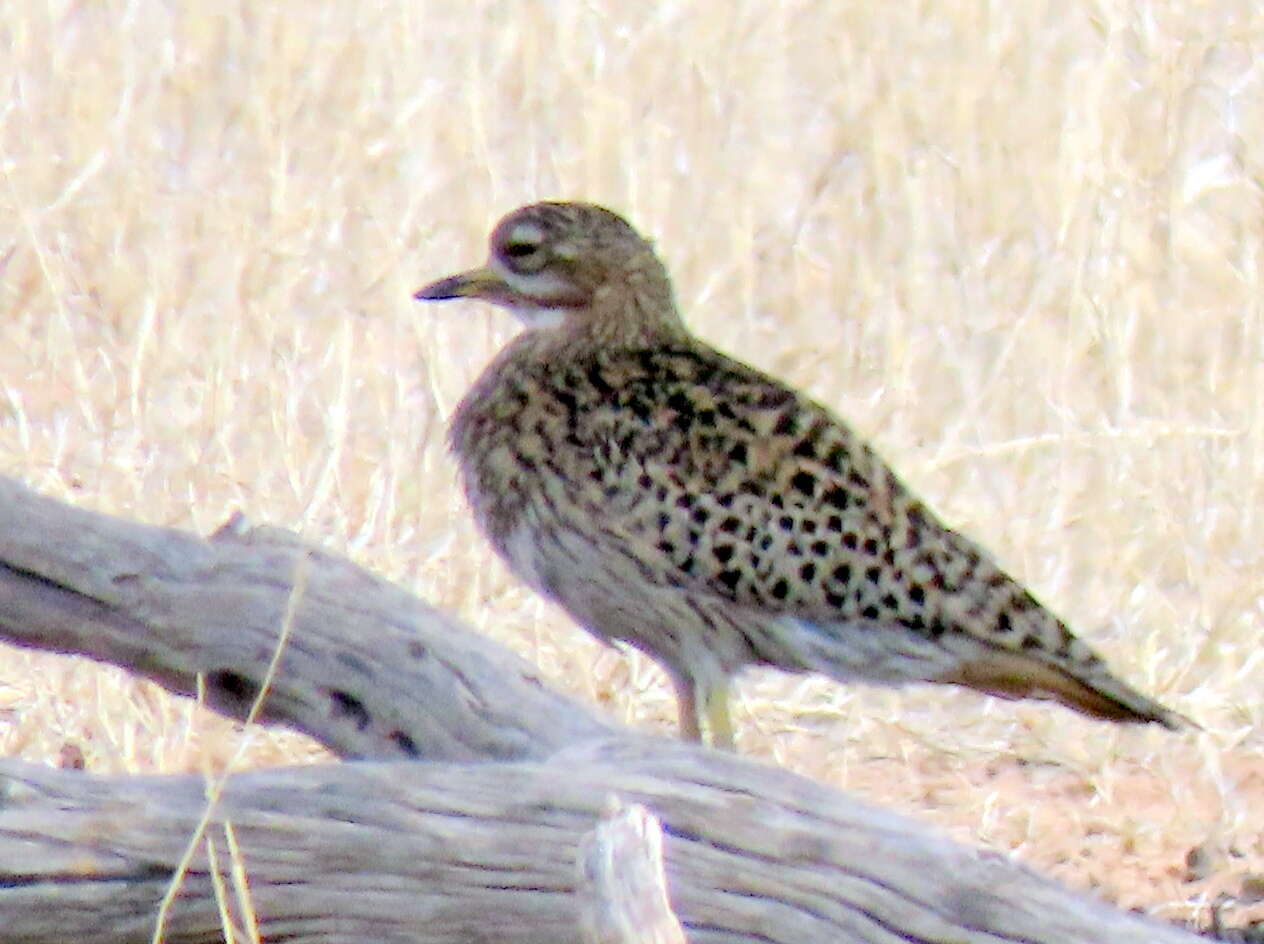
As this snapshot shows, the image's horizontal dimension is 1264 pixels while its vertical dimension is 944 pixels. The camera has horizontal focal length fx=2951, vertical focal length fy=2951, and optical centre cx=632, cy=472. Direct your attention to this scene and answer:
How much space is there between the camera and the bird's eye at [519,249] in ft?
16.0

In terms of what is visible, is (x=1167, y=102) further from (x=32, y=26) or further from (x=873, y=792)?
(x=32, y=26)

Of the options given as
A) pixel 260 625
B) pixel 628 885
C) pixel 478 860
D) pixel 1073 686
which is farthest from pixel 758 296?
pixel 628 885

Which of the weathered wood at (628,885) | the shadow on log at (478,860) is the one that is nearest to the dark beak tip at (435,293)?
the shadow on log at (478,860)

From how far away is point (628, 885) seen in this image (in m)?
2.41

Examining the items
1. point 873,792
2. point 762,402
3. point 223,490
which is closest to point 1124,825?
point 873,792

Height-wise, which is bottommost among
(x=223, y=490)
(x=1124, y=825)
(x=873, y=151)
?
(x=1124, y=825)

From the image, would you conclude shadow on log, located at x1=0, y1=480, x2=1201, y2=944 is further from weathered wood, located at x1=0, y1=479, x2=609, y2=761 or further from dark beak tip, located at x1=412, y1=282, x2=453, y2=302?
dark beak tip, located at x1=412, y1=282, x2=453, y2=302

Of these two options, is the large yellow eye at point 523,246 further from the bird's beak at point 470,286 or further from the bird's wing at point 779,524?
the bird's wing at point 779,524

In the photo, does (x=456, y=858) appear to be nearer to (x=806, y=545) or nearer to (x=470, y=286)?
(x=806, y=545)

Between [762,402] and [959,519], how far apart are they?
119cm

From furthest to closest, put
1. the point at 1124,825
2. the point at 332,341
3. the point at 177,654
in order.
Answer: the point at 332,341 → the point at 1124,825 → the point at 177,654

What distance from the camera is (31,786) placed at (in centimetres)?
310

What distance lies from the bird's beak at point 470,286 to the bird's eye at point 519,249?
2.3 inches

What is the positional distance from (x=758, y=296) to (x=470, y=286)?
180 cm
